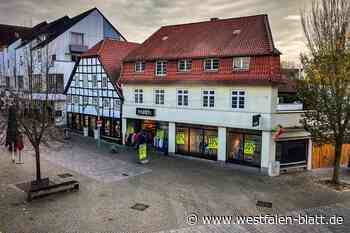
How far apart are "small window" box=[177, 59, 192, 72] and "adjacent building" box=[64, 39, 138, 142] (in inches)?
272

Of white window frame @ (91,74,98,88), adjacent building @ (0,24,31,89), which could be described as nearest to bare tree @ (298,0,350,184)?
white window frame @ (91,74,98,88)

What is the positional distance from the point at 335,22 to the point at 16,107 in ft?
58.3

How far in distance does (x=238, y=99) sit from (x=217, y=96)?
5.35ft

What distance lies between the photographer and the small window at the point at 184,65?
22828 mm

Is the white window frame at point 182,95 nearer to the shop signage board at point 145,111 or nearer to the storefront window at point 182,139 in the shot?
the storefront window at point 182,139

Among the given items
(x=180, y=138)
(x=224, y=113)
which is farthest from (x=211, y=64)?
(x=180, y=138)

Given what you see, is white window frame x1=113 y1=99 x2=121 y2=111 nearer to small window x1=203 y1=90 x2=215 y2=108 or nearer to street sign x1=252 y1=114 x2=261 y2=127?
small window x1=203 y1=90 x2=215 y2=108

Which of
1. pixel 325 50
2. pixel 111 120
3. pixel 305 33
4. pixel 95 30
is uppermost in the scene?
pixel 95 30

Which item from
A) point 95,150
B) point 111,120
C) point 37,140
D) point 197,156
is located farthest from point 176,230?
point 111,120

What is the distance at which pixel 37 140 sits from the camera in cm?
1452

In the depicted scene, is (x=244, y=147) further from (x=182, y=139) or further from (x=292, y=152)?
(x=182, y=139)

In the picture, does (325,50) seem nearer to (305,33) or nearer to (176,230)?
(305,33)

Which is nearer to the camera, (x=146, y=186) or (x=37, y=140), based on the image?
(x=37, y=140)

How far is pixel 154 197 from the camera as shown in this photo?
14375 millimetres
